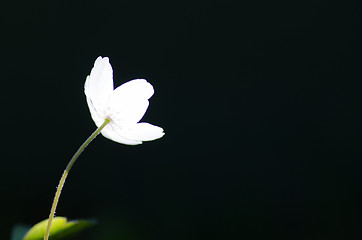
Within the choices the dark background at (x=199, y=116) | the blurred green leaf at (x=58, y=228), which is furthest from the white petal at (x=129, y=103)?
the dark background at (x=199, y=116)

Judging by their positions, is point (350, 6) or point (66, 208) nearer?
point (66, 208)

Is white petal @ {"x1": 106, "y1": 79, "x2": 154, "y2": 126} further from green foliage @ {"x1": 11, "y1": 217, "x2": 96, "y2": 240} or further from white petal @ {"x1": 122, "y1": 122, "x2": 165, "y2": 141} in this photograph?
green foliage @ {"x1": 11, "y1": 217, "x2": 96, "y2": 240}

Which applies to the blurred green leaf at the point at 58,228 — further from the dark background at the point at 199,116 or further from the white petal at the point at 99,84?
A: the dark background at the point at 199,116

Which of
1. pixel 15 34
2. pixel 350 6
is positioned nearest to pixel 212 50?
pixel 350 6

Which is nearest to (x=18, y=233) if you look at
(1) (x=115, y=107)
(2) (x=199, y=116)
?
(1) (x=115, y=107)

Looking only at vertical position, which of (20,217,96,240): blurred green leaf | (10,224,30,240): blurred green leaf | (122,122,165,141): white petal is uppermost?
(122,122,165,141): white petal

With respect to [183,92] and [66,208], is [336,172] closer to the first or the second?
[183,92]

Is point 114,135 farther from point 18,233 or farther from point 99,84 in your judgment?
point 18,233

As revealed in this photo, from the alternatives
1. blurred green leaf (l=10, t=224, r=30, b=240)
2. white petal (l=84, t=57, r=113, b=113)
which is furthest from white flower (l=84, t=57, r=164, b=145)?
blurred green leaf (l=10, t=224, r=30, b=240)
